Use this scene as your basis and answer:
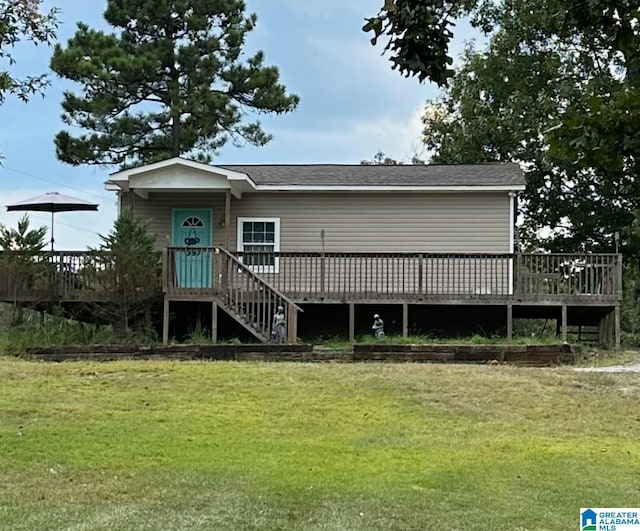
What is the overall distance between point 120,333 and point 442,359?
5281 millimetres

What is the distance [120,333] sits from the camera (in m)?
13.7

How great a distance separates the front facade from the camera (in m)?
14.5

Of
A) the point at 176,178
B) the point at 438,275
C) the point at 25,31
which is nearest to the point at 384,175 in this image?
the point at 438,275

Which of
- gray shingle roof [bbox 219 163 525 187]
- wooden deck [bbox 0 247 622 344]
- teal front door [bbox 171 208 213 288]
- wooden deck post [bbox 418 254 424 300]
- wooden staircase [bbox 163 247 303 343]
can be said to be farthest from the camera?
gray shingle roof [bbox 219 163 525 187]

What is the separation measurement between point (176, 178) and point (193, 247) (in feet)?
6.91

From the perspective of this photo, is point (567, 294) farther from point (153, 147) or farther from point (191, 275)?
point (153, 147)

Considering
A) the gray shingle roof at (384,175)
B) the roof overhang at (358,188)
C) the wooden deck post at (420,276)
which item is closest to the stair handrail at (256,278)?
the wooden deck post at (420,276)

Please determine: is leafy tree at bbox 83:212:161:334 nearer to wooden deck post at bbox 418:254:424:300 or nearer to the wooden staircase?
the wooden staircase

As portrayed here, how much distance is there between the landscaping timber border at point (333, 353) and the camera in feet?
38.5

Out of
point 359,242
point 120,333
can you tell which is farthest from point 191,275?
point 359,242

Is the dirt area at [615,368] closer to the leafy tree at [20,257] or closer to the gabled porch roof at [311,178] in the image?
the gabled porch roof at [311,178]

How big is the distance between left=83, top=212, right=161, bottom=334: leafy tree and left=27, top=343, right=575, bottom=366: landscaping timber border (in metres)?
1.72

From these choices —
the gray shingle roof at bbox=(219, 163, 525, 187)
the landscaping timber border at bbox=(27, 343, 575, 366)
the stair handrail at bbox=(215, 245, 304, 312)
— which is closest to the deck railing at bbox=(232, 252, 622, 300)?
the stair handrail at bbox=(215, 245, 304, 312)

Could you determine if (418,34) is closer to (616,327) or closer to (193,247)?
(193,247)
